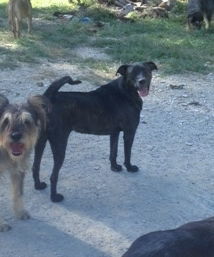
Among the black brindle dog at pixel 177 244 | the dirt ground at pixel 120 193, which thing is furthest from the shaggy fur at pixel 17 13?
the black brindle dog at pixel 177 244

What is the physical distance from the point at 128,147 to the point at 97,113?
605 mm

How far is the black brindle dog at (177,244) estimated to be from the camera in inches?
144

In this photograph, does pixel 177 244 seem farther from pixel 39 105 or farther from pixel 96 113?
pixel 96 113

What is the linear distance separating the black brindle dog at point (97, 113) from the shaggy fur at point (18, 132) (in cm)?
48

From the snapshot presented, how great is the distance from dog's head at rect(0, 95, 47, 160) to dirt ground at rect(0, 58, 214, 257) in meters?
0.78

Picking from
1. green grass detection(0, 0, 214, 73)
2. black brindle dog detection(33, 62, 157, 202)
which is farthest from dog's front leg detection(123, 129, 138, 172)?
green grass detection(0, 0, 214, 73)

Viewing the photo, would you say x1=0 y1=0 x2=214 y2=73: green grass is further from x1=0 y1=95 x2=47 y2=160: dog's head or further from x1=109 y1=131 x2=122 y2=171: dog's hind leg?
x1=0 y1=95 x2=47 y2=160: dog's head

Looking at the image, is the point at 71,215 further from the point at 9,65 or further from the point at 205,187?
the point at 9,65

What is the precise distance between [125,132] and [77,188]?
2.48 feet

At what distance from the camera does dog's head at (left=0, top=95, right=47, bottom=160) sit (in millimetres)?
→ 4934

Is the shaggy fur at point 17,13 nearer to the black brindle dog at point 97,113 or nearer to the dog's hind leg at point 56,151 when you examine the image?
the black brindle dog at point 97,113

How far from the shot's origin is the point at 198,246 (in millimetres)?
3740

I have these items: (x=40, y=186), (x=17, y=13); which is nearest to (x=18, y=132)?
(x=40, y=186)

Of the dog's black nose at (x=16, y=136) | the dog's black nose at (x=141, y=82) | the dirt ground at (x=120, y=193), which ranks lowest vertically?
the dirt ground at (x=120, y=193)
